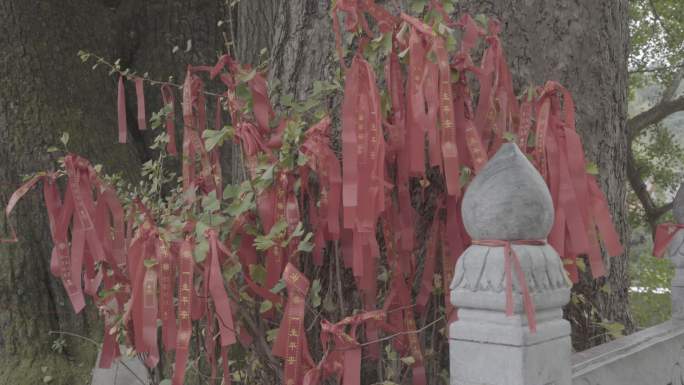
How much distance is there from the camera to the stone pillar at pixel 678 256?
2.76 meters

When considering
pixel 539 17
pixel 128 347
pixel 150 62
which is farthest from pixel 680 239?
pixel 150 62

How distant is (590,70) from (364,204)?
127 centimetres

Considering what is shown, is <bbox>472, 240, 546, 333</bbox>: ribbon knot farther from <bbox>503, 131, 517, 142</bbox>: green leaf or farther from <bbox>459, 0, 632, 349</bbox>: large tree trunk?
<bbox>459, 0, 632, 349</bbox>: large tree trunk

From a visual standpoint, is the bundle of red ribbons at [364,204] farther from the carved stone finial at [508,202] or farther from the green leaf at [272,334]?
the carved stone finial at [508,202]

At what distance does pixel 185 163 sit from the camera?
7.78ft

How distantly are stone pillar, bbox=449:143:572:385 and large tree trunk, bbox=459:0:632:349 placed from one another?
101 cm

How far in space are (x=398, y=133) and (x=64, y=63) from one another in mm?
2936

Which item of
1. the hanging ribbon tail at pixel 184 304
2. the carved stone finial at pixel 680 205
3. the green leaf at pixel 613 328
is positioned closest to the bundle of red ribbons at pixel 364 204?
the hanging ribbon tail at pixel 184 304

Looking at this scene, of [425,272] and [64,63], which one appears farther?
[64,63]

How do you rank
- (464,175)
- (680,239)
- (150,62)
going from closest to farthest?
1. (464,175)
2. (680,239)
3. (150,62)

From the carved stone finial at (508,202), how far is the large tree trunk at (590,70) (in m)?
0.99

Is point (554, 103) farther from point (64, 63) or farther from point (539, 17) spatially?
point (64, 63)


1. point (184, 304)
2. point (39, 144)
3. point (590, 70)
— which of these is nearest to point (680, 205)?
point (590, 70)

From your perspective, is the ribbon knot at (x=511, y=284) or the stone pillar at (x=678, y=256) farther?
the stone pillar at (x=678, y=256)
